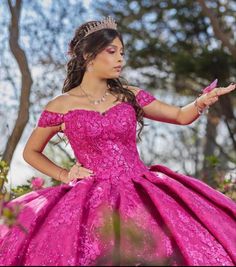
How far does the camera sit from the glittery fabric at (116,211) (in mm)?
3365

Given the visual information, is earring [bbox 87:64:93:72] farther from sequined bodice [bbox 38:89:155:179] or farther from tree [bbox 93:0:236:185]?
tree [bbox 93:0:236:185]

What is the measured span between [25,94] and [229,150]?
6.82m

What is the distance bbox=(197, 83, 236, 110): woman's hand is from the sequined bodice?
13.3 inches

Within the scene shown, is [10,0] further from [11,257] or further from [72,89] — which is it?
[11,257]

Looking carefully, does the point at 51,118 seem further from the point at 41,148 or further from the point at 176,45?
the point at 176,45

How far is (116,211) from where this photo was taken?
337cm

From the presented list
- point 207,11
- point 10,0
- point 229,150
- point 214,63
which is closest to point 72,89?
point 10,0

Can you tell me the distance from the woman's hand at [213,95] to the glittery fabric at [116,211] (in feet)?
1.07

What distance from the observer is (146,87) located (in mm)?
10328

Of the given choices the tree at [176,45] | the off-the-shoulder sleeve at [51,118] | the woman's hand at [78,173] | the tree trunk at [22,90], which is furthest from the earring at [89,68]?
the tree at [176,45]

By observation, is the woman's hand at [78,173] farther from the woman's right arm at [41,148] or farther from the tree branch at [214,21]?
the tree branch at [214,21]

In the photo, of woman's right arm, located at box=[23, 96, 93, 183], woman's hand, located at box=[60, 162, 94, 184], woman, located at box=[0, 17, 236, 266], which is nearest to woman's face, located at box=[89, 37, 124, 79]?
woman, located at box=[0, 17, 236, 266]

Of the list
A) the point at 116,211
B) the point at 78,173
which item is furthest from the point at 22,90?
the point at 116,211

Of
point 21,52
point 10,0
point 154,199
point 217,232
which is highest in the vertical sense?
point 10,0
